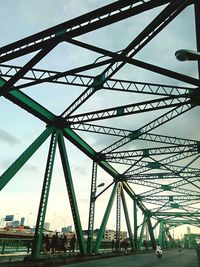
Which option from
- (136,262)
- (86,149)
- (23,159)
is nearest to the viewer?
(23,159)

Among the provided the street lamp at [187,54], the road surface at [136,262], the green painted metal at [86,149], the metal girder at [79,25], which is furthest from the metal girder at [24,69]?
the road surface at [136,262]

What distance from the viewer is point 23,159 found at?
14.2 meters

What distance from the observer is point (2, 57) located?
1138 centimetres

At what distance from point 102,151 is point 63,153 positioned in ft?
24.4

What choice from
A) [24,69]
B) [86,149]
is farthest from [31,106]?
[86,149]

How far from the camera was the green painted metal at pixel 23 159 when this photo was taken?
12844 mm

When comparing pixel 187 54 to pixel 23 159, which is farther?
pixel 23 159

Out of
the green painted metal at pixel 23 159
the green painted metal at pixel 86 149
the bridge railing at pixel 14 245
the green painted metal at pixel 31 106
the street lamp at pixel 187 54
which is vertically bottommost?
the bridge railing at pixel 14 245

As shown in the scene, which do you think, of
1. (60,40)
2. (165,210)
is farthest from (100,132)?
Result: (165,210)

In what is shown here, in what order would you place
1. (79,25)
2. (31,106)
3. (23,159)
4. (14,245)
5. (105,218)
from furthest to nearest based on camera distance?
(105,218)
(14,245)
(31,106)
(23,159)
(79,25)

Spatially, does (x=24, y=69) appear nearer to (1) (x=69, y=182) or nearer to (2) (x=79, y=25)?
(2) (x=79, y=25)

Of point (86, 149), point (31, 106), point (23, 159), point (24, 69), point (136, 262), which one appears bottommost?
point (136, 262)

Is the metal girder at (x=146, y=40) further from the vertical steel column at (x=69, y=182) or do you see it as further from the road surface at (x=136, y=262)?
the road surface at (x=136, y=262)

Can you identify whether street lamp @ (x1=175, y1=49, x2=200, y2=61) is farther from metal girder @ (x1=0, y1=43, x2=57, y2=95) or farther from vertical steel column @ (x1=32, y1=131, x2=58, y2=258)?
vertical steel column @ (x1=32, y1=131, x2=58, y2=258)
